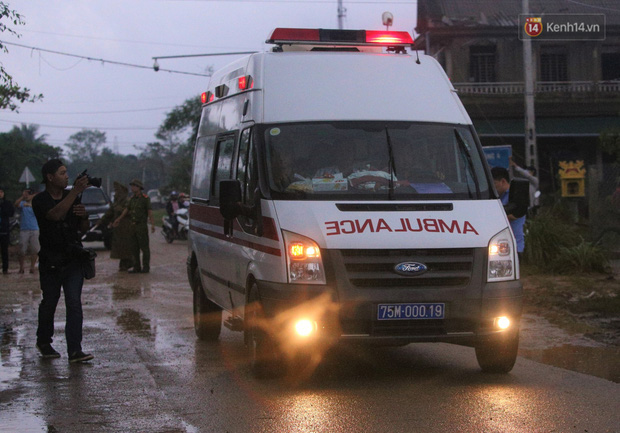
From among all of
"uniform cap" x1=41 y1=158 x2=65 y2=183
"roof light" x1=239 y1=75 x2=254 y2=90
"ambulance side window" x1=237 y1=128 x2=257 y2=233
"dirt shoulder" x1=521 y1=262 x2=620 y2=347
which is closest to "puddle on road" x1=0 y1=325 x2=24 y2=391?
"uniform cap" x1=41 y1=158 x2=65 y2=183

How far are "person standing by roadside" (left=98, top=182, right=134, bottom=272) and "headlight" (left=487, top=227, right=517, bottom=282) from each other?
12820 mm

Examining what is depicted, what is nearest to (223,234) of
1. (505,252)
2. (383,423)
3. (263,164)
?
(263,164)

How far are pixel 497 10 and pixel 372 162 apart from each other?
3080 cm

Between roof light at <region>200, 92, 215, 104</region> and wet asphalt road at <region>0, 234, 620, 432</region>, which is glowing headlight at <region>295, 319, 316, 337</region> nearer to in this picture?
wet asphalt road at <region>0, 234, 620, 432</region>

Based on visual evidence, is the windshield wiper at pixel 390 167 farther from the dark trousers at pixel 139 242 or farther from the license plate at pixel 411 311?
the dark trousers at pixel 139 242

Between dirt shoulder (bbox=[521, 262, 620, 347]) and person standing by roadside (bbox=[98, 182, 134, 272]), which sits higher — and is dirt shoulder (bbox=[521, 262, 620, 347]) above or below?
below

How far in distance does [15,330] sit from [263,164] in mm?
4862

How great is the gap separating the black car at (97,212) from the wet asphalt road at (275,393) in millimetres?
17081

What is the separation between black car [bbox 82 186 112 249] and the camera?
27594mm

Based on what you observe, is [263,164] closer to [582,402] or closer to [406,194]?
[406,194]

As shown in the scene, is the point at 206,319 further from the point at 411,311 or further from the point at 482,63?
the point at 482,63

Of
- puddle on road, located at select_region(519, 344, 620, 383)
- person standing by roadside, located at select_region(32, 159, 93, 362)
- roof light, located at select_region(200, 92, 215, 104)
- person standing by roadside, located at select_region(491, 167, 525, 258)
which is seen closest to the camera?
puddle on road, located at select_region(519, 344, 620, 383)

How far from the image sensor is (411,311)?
726cm

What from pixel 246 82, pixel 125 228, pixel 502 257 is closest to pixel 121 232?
pixel 125 228
